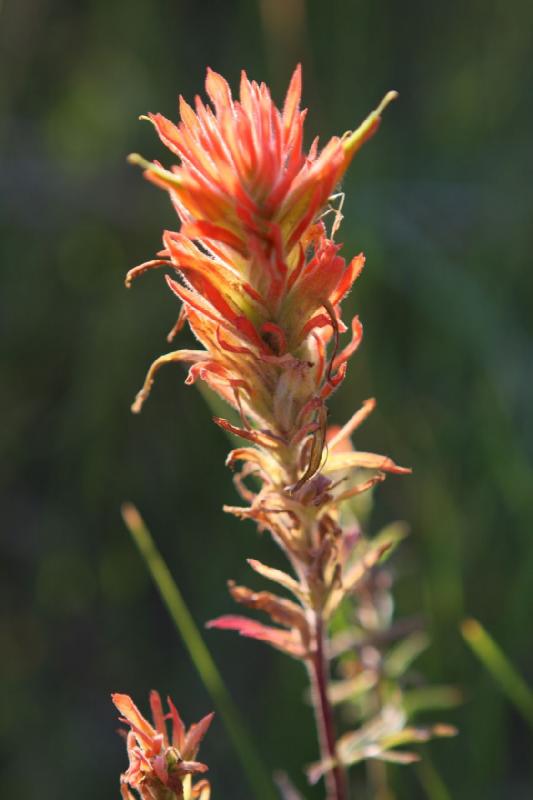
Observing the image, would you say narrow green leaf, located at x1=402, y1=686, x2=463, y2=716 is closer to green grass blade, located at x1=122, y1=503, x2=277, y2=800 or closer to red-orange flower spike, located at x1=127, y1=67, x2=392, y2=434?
green grass blade, located at x1=122, y1=503, x2=277, y2=800

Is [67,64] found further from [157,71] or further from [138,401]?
[138,401]

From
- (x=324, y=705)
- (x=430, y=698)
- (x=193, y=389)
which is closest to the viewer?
(x=324, y=705)

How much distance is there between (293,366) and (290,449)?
0.06 metres

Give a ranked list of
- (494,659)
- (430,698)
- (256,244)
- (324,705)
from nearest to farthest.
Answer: (256,244) < (324,705) < (494,659) < (430,698)

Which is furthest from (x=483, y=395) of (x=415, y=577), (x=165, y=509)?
(x=165, y=509)

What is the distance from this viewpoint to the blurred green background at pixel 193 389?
4.88 feet

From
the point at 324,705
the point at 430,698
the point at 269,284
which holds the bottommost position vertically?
the point at 430,698

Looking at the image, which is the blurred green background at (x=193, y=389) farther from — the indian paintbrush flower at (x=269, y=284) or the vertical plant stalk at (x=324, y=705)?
the indian paintbrush flower at (x=269, y=284)

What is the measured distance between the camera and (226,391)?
1.79ft

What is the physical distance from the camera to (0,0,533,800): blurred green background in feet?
4.88

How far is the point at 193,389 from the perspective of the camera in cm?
180

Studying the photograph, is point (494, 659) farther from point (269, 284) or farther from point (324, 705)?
point (269, 284)

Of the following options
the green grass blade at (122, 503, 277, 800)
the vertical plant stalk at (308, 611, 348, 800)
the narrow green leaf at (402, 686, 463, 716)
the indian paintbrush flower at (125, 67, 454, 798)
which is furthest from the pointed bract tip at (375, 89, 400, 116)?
the narrow green leaf at (402, 686, 463, 716)

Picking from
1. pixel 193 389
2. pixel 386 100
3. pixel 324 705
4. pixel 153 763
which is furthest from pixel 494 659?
pixel 193 389
